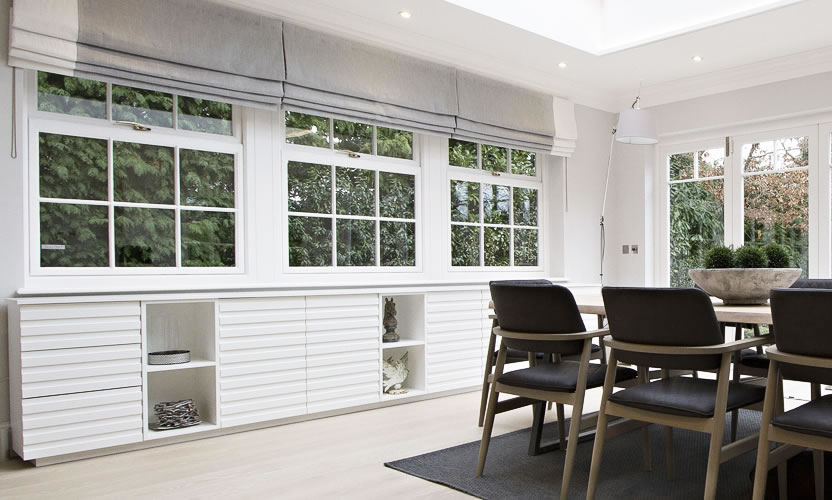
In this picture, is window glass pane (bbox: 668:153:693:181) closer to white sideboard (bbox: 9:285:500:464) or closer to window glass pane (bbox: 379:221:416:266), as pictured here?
white sideboard (bbox: 9:285:500:464)

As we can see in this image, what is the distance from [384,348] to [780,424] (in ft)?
9.58

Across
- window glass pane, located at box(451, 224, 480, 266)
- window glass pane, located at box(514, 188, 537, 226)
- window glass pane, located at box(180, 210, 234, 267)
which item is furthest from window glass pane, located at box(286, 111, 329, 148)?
window glass pane, located at box(514, 188, 537, 226)

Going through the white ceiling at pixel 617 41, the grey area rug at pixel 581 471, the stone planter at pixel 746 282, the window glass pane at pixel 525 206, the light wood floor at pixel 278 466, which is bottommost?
the light wood floor at pixel 278 466

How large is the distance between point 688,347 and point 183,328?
2.84 m

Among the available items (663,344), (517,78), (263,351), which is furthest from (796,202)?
(263,351)

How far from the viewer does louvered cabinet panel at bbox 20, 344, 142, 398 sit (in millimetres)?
3080

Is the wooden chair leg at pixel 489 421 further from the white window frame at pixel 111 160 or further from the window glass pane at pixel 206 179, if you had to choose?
the window glass pane at pixel 206 179

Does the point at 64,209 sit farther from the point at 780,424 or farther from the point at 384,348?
the point at 780,424

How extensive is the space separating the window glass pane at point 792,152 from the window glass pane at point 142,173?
4.66m

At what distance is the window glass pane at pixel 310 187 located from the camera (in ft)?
14.4

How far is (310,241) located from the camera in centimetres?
446

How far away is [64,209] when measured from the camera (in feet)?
11.5

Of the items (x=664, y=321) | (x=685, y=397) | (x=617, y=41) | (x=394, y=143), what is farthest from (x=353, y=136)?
(x=685, y=397)

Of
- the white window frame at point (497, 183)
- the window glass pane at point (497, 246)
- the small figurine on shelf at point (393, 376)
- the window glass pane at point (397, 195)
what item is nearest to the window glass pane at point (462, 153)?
the white window frame at point (497, 183)
